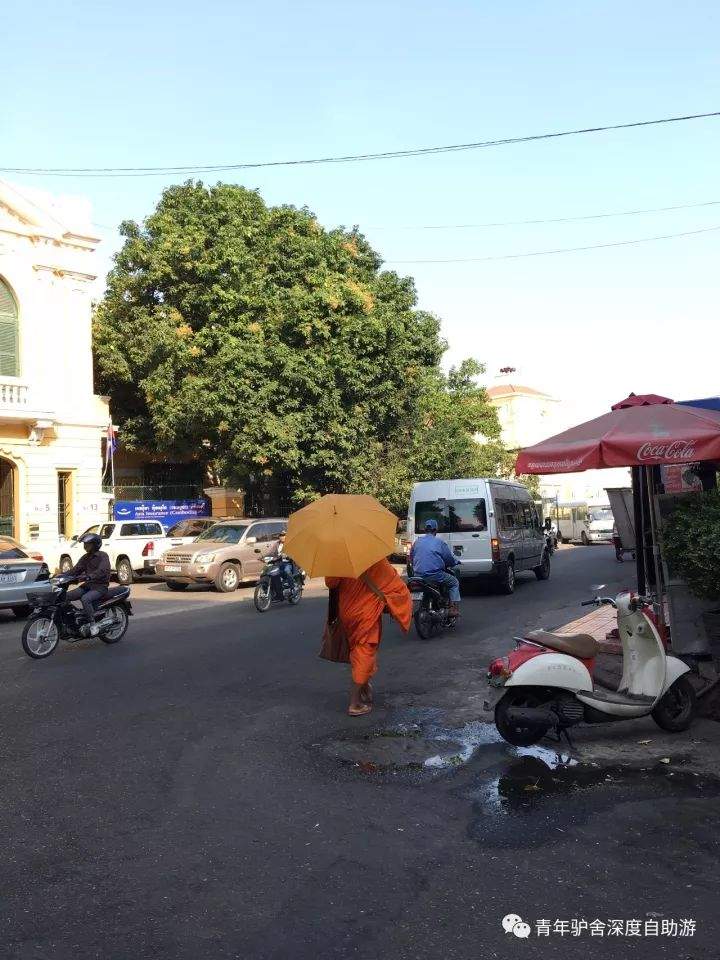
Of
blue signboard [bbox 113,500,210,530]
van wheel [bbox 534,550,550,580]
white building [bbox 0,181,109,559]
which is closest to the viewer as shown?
van wheel [bbox 534,550,550,580]

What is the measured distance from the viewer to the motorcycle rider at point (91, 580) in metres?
10.8

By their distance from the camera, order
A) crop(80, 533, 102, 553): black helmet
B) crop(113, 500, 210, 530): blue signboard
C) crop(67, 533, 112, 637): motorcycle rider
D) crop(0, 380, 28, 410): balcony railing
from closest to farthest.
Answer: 1. crop(80, 533, 102, 553): black helmet
2. crop(67, 533, 112, 637): motorcycle rider
3. crop(0, 380, 28, 410): balcony railing
4. crop(113, 500, 210, 530): blue signboard

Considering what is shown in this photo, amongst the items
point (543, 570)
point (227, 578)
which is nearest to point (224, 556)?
point (227, 578)

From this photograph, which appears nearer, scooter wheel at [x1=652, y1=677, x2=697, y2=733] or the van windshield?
scooter wheel at [x1=652, y1=677, x2=697, y2=733]

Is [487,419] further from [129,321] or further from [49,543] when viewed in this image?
[49,543]

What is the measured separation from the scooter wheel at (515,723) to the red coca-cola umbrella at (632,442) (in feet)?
7.08

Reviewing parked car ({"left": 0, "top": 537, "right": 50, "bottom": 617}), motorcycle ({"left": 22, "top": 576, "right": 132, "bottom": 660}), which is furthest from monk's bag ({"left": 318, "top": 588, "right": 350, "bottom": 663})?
parked car ({"left": 0, "top": 537, "right": 50, "bottom": 617})

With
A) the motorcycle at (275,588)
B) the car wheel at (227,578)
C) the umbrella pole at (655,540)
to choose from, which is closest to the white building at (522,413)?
the car wheel at (227,578)

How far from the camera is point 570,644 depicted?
242 inches

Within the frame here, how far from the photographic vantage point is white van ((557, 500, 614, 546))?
3878 centimetres

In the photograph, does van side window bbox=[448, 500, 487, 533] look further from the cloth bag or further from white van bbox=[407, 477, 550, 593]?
the cloth bag

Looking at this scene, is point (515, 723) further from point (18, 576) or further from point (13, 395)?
point (13, 395)

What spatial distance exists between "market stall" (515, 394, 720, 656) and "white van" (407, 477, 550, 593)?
294 inches

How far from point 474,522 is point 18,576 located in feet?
27.5
